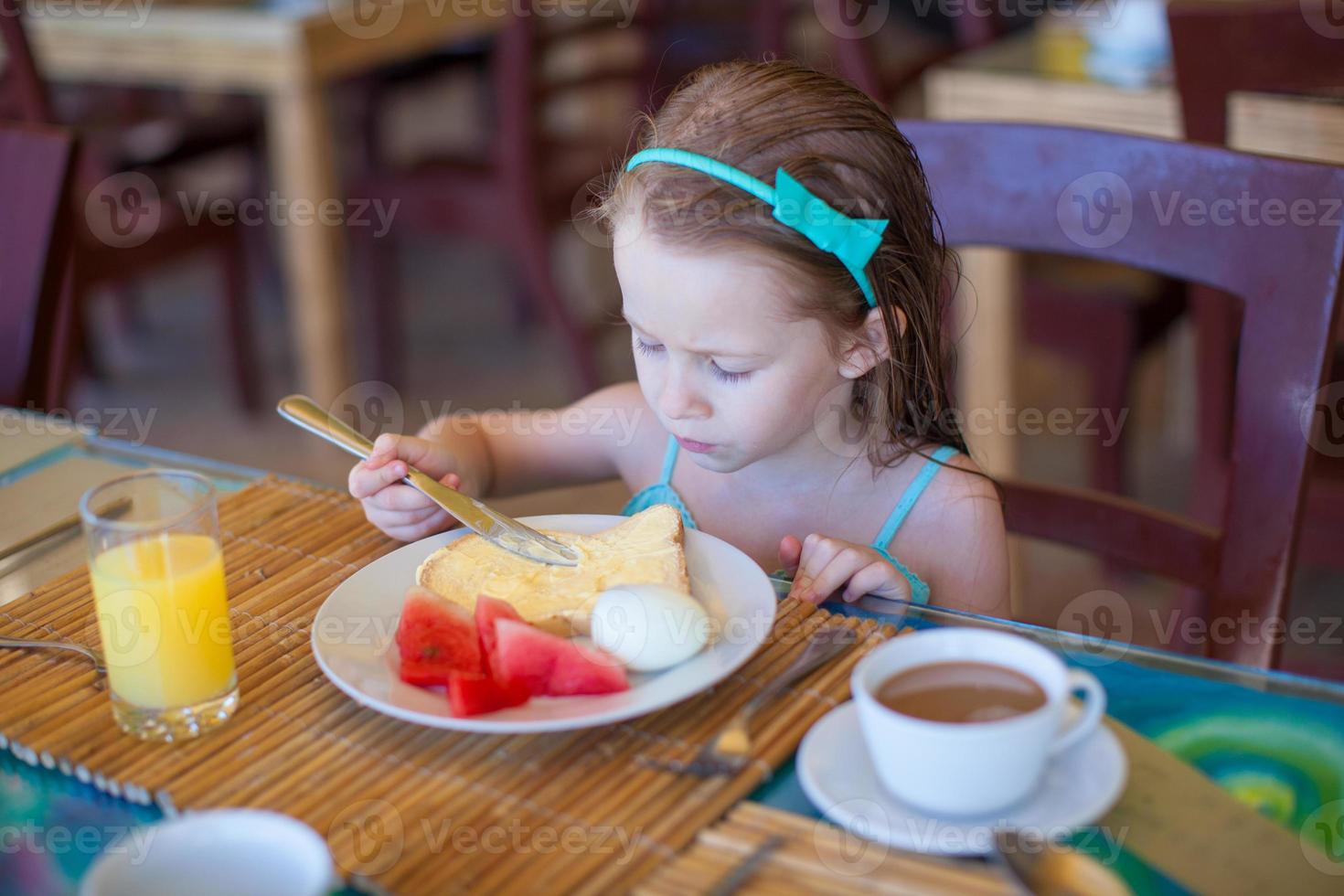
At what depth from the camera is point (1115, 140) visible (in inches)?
48.1

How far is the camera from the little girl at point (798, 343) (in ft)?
3.39

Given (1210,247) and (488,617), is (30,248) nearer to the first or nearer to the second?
(488,617)

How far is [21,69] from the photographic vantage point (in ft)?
8.40

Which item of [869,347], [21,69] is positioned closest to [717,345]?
[869,347]

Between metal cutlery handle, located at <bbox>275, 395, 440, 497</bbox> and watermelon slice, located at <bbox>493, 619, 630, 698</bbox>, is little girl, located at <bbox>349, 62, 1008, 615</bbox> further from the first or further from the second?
watermelon slice, located at <bbox>493, 619, 630, 698</bbox>

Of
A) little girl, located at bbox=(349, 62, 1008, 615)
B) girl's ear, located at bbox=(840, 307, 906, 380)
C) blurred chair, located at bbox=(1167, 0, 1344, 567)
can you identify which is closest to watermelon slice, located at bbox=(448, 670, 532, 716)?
little girl, located at bbox=(349, 62, 1008, 615)

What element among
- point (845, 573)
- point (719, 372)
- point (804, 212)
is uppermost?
point (804, 212)

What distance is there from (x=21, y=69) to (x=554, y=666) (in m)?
2.22

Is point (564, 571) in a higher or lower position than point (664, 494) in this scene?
higher

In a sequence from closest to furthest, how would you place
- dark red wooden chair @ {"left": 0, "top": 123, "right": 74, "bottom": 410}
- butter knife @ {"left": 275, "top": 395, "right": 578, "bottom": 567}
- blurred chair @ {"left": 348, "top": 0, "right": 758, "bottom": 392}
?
butter knife @ {"left": 275, "top": 395, "right": 578, "bottom": 567}
dark red wooden chair @ {"left": 0, "top": 123, "right": 74, "bottom": 410}
blurred chair @ {"left": 348, "top": 0, "right": 758, "bottom": 392}

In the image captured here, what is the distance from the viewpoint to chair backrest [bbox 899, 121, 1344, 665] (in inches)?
44.2

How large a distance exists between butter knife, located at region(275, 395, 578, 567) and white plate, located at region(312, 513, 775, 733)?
18 millimetres

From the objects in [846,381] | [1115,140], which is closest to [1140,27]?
[1115,140]

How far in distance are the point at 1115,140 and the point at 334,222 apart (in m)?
1.82
